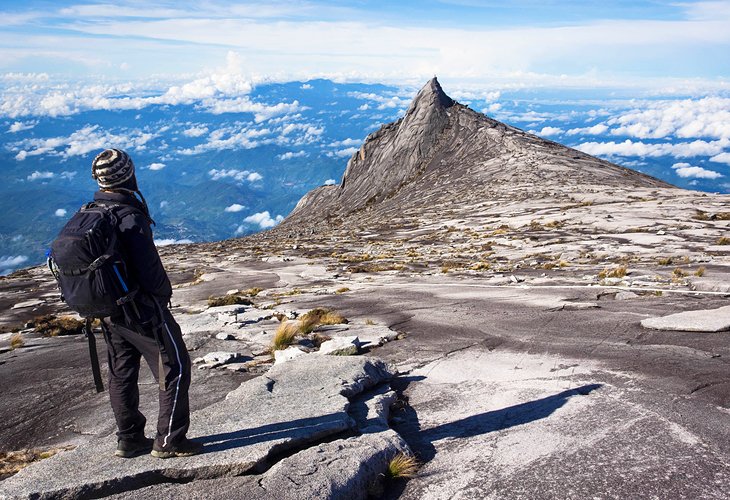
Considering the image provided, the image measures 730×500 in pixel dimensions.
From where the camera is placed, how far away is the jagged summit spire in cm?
10025

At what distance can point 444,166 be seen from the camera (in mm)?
81625

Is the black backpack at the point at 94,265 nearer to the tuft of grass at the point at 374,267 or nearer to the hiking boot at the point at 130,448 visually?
the hiking boot at the point at 130,448

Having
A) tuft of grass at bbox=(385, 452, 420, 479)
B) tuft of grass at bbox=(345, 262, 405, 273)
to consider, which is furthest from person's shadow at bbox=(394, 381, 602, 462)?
tuft of grass at bbox=(345, 262, 405, 273)

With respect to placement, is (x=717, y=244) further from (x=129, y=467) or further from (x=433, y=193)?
(x=433, y=193)

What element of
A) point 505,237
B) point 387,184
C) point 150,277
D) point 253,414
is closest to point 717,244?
point 505,237

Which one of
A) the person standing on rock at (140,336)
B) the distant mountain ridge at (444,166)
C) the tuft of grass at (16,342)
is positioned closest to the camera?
the person standing on rock at (140,336)

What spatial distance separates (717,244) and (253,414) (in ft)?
84.4

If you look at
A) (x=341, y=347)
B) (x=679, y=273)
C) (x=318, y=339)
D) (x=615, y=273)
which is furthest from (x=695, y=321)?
(x=318, y=339)

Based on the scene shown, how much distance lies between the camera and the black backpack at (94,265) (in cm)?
589

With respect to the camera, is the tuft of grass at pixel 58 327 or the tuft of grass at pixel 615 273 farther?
the tuft of grass at pixel 615 273

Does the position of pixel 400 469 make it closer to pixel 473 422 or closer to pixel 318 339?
pixel 473 422

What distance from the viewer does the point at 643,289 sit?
16.2 m

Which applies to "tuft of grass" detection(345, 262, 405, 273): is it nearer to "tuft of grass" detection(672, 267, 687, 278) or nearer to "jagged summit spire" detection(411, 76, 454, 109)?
"tuft of grass" detection(672, 267, 687, 278)

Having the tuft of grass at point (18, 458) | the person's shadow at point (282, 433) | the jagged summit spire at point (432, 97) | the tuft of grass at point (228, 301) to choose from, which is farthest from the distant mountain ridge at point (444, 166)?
the tuft of grass at point (18, 458)
